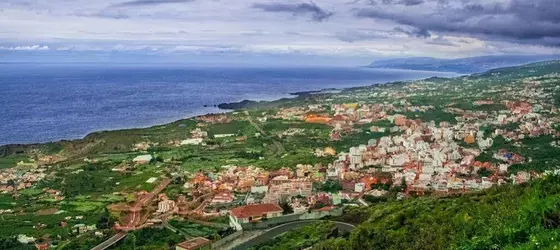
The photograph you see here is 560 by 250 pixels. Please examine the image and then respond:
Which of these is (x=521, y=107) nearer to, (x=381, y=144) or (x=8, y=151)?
(x=381, y=144)

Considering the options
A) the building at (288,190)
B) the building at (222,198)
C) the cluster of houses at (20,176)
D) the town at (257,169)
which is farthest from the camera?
the cluster of houses at (20,176)

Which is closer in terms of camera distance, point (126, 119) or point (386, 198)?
point (386, 198)

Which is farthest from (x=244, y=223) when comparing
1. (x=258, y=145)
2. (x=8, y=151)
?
(x=8, y=151)

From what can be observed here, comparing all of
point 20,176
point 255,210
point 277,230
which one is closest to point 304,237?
point 277,230

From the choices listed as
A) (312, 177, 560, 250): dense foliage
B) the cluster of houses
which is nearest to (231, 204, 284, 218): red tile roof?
(312, 177, 560, 250): dense foliage

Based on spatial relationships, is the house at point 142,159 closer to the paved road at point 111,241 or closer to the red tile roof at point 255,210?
the paved road at point 111,241

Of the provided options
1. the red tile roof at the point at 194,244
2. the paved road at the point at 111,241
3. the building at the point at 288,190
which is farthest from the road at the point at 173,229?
the building at the point at 288,190
